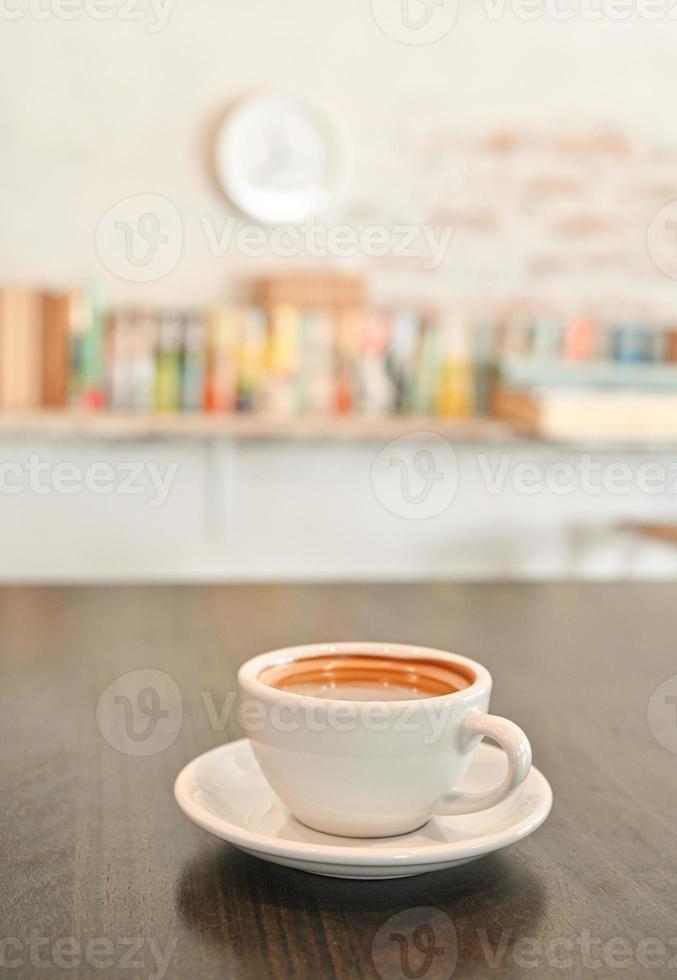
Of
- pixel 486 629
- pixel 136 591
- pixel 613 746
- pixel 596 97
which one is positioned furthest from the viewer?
pixel 596 97

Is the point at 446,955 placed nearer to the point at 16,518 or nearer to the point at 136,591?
the point at 136,591

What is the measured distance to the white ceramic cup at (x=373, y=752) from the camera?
0.43m

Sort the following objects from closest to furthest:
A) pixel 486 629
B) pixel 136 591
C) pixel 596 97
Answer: pixel 486 629
pixel 136 591
pixel 596 97

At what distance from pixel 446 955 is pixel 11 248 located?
7.73 feet

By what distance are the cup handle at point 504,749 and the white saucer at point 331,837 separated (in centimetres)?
1

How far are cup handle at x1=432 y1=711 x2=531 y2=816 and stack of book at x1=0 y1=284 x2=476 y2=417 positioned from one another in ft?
6.62

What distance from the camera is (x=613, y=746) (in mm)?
614

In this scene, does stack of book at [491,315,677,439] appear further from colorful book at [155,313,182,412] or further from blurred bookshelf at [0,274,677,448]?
colorful book at [155,313,182,412]

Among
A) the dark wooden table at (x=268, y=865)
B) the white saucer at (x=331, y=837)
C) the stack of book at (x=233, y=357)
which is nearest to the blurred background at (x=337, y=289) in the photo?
the stack of book at (x=233, y=357)

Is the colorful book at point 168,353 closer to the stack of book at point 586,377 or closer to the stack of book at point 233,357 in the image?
the stack of book at point 233,357

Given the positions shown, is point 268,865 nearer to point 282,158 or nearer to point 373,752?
point 373,752

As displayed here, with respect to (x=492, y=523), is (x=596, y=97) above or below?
above

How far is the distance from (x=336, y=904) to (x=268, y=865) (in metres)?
0.05

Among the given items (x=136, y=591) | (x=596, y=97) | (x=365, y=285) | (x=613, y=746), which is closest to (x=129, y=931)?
(x=613, y=746)
